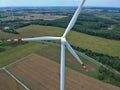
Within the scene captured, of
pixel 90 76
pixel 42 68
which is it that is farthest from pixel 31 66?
pixel 90 76

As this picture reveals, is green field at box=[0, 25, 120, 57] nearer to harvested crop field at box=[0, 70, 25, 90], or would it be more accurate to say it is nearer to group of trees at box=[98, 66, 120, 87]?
group of trees at box=[98, 66, 120, 87]

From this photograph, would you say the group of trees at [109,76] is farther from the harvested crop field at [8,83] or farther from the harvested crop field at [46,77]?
the harvested crop field at [8,83]

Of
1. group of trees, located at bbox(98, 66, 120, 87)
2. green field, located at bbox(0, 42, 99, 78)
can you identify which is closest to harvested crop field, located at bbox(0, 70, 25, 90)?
green field, located at bbox(0, 42, 99, 78)

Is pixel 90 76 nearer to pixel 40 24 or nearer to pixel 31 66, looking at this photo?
pixel 31 66

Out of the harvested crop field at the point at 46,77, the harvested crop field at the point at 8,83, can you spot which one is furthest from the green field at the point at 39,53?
the harvested crop field at the point at 8,83

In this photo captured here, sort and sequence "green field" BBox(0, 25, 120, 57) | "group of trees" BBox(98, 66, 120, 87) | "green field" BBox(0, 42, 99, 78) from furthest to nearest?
"green field" BBox(0, 25, 120, 57) < "green field" BBox(0, 42, 99, 78) < "group of trees" BBox(98, 66, 120, 87)

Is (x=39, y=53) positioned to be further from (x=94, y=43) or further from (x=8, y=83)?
(x=94, y=43)
